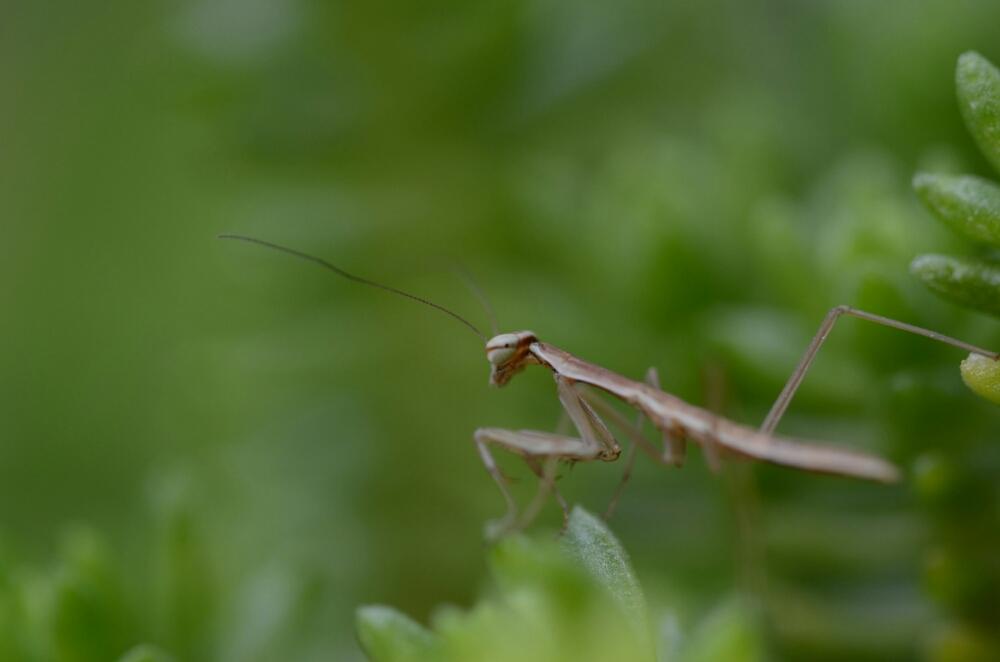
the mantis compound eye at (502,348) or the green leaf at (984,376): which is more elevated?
the mantis compound eye at (502,348)

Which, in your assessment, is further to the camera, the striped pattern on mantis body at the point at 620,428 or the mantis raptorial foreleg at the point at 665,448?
the mantis raptorial foreleg at the point at 665,448

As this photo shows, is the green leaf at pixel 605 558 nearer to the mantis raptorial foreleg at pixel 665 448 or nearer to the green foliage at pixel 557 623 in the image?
the green foliage at pixel 557 623

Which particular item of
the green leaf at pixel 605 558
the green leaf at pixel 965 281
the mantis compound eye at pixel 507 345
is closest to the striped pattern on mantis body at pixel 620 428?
the mantis compound eye at pixel 507 345

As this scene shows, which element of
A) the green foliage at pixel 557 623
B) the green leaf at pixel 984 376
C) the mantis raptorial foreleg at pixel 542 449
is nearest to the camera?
the green foliage at pixel 557 623

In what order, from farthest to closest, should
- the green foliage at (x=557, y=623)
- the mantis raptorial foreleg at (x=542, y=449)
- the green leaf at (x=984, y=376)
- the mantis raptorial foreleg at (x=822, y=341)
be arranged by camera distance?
the mantis raptorial foreleg at (x=542, y=449) → the mantis raptorial foreleg at (x=822, y=341) → the green leaf at (x=984, y=376) → the green foliage at (x=557, y=623)

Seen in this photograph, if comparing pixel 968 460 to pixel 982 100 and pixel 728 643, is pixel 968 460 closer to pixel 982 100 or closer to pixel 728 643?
pixel 982 100

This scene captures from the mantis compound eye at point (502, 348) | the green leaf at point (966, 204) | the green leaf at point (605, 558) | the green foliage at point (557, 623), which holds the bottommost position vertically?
the green foliage at point (557, 623)

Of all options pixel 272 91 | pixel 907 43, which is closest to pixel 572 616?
pixel 907 43
